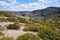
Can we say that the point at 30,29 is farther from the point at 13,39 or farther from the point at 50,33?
the point at 13,39

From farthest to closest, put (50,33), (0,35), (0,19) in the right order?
1. (0,19)
2. (50,33)
3. (0,35)

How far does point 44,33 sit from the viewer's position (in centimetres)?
1442

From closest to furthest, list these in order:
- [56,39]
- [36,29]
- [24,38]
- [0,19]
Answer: [24,38] → [56,39] → [36,29] → [0,19]

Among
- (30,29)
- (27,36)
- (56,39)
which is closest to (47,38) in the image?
(56,39)

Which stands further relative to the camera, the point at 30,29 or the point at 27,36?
the point at 30,29

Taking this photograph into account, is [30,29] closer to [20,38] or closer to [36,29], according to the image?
[36,29]

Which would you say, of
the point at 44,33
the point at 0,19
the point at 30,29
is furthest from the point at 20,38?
the point at 0,19

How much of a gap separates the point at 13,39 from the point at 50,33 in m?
3.92

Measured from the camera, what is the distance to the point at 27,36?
12.2 m

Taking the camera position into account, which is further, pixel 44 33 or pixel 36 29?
pixel 36 29

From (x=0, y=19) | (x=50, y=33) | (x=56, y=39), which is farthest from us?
(x=0, y=19)

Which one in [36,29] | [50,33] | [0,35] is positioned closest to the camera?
[0,35]

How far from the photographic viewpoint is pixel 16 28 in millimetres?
16688

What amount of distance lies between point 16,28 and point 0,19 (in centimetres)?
518
